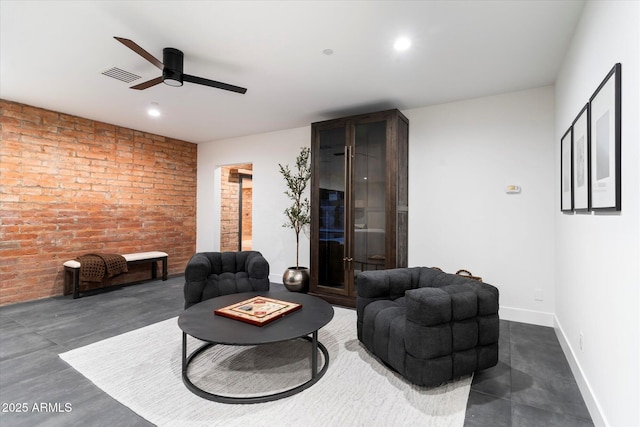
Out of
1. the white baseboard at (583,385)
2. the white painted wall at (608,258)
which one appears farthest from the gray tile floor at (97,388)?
the white painted wall at (608,258)

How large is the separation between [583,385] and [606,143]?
1.68 meters

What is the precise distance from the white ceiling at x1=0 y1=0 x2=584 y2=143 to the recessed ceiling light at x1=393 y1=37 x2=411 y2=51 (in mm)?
57

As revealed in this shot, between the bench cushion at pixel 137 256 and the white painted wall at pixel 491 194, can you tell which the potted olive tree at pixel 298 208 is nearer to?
the white painted wall at pixel 491 194

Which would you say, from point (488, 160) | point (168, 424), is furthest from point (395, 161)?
point (168, 424)

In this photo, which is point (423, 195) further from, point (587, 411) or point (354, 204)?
point (587, 411)

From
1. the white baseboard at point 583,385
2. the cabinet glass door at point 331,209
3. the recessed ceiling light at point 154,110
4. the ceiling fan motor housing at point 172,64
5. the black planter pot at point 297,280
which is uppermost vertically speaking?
the recessed ceiling light at point 154,110

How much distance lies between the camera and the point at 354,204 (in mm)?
4180

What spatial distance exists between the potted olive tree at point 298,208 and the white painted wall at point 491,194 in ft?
5.39

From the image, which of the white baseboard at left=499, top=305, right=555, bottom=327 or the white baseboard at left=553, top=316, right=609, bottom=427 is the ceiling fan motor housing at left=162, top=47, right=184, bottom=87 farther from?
the white baseboard at left=499, top=305, right=555, bottom=327

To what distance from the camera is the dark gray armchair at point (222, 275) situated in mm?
3404

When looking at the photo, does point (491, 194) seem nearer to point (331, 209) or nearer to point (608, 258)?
point (331, 209)

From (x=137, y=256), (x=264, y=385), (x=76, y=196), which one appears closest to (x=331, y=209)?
(x=264, y=385)

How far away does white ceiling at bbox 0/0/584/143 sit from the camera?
88.0 inches

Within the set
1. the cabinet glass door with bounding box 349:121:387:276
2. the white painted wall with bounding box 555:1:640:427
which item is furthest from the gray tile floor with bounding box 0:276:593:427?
the cabinet glass door with bounding box 349:121:387:276
